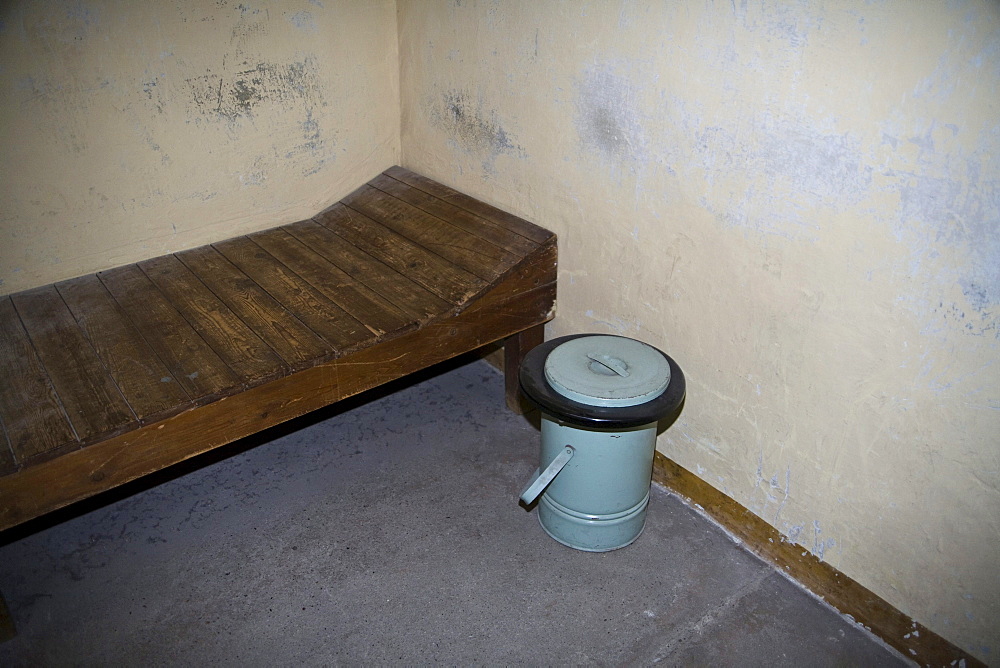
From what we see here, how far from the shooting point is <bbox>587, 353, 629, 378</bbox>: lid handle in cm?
255

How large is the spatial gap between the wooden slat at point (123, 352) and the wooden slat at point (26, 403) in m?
0.19

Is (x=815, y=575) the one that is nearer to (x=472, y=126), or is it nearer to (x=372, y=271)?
(x=372, y=271)

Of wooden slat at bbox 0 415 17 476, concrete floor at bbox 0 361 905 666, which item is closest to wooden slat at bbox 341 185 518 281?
concrete floor at bbox 0 361 905 666

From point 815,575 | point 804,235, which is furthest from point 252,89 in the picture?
point 815,575

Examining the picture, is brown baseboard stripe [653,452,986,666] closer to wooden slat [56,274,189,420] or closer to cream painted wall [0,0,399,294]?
wooden slat [56,274,189,420]

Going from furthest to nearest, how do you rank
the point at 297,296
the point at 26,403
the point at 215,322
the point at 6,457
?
1. the point at 297,296
2. the point at 215,322
3. the point at 26,403
4. the point at 6,457

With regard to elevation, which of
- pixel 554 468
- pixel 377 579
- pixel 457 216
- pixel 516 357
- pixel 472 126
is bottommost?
pixel 377 579

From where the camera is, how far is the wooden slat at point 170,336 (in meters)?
2.46

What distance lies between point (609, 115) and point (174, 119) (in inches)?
71.2

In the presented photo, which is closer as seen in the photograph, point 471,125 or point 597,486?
point 597,486

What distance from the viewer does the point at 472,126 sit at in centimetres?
337

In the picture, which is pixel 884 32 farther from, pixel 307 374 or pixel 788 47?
pixel 307 374

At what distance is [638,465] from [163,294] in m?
1.96

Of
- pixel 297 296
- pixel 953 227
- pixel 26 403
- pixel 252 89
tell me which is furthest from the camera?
pixel 252 89
